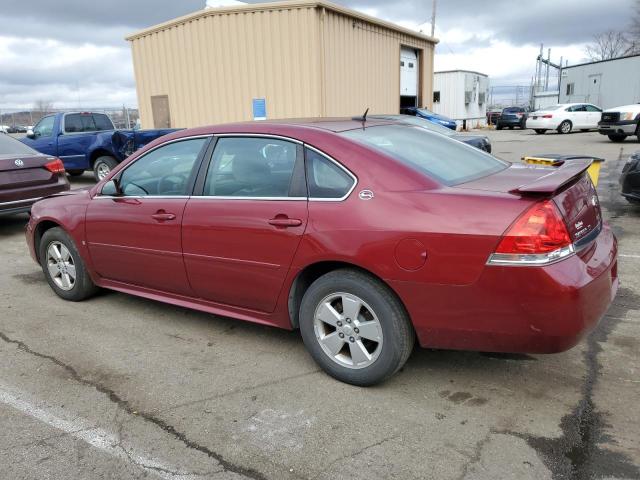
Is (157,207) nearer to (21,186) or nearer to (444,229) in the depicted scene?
(444,229)

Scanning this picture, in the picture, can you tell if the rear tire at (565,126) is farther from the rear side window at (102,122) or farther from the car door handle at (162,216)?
the car door handle at (162,216)

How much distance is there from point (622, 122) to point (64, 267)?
18.4 m

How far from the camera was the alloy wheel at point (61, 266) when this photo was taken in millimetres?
4668

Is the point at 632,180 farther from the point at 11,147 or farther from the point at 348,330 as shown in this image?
the point at 11,147

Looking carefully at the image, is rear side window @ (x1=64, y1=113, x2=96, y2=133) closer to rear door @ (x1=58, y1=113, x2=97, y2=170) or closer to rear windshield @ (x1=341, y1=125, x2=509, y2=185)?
rear door @ (x1=58, y1=113, x2=97, y2=170)

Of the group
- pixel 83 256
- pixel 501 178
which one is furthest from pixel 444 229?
pixel 83 256

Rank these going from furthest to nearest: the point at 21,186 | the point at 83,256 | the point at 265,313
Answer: the point at 21,186
the point at 83,256
the point at 265,313

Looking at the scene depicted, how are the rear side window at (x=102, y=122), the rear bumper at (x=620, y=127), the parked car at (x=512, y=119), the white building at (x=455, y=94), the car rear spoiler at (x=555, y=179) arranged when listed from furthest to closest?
1. the parked car at (x=512, y=119)
2. the white building at (x=455, y=94)
3. the rear bumper at (x=620, y=127)
4. the rear side window at (x=102, y=122)
5. the car rear spoiler at (x=555, y=179)

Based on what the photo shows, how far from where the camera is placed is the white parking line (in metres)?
2.48

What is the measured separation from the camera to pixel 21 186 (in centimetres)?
752

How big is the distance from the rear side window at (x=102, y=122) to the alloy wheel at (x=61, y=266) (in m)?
8.81

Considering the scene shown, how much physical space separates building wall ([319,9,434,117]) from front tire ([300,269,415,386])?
9046mm

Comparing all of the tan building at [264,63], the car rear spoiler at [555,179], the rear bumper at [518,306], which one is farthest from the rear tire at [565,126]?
the rear bumper at [518,306]

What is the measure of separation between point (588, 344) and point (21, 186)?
23.9 feet
